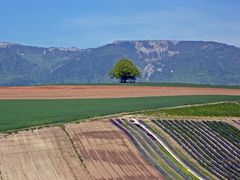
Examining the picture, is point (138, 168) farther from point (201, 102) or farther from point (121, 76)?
point (121, 76)

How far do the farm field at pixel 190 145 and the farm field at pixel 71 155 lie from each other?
1380 millimetres

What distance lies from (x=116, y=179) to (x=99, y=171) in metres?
2.07

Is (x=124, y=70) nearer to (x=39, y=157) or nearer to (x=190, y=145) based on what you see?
(x=190, y=145)

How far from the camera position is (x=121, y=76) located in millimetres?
150750

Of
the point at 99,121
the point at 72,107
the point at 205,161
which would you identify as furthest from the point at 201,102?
the point at 205,161

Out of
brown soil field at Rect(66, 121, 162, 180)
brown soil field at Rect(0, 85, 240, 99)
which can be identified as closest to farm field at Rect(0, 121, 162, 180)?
brown soil field at Rect(66, 121, 162, 180)

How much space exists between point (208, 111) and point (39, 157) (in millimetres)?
29222

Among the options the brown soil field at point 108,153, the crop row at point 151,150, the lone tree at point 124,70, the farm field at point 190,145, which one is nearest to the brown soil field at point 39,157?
the brown soil field at point 108,153

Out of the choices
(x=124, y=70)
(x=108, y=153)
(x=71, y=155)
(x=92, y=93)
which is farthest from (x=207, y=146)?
(x=124, y=70)

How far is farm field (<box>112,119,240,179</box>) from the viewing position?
4124cm

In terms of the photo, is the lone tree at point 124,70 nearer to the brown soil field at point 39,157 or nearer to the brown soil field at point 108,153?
the brown soil field at point 108,153

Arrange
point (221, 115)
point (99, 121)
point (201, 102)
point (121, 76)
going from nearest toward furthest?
point (99, 121) < point (221, 115) < point (201, 102) < point (121, 76)

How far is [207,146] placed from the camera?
159 ft

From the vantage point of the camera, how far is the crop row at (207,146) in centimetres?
4250
